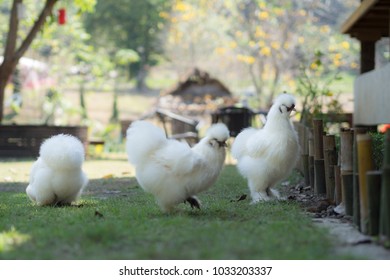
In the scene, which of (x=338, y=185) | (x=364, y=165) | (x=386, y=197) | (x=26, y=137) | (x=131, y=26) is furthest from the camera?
(x=131, y=26)

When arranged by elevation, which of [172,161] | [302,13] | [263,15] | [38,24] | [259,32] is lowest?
[172,161]

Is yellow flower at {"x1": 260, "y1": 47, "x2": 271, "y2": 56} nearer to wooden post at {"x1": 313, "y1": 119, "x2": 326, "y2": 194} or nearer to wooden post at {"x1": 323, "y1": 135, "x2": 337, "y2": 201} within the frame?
wooden post at {"x1": 313, "y1": 119, "x2": 326, "y2": 194}

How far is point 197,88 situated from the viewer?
30.2m

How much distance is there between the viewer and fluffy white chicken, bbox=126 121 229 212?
7.43m

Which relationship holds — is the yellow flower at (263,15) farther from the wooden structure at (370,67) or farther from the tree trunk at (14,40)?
the wooden structure at (370,67)

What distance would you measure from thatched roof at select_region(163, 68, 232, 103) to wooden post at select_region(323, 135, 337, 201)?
826 inches

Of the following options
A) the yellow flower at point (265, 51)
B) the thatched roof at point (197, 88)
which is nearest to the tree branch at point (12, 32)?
the thatched roof at point (197, 88)

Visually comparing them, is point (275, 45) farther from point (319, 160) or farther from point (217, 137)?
point (217, 137)

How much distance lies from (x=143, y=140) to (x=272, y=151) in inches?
82.2

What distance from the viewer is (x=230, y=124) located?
1838 cm

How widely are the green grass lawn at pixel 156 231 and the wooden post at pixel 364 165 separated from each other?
0.40m

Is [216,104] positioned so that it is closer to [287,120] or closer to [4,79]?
[4,79]

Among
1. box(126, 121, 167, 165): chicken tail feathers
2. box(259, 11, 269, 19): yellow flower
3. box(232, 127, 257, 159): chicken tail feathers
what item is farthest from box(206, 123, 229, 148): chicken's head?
box(259, 11, 269, 19): yellow flower

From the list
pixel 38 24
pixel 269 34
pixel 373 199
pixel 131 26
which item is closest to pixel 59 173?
pixel 373 199
